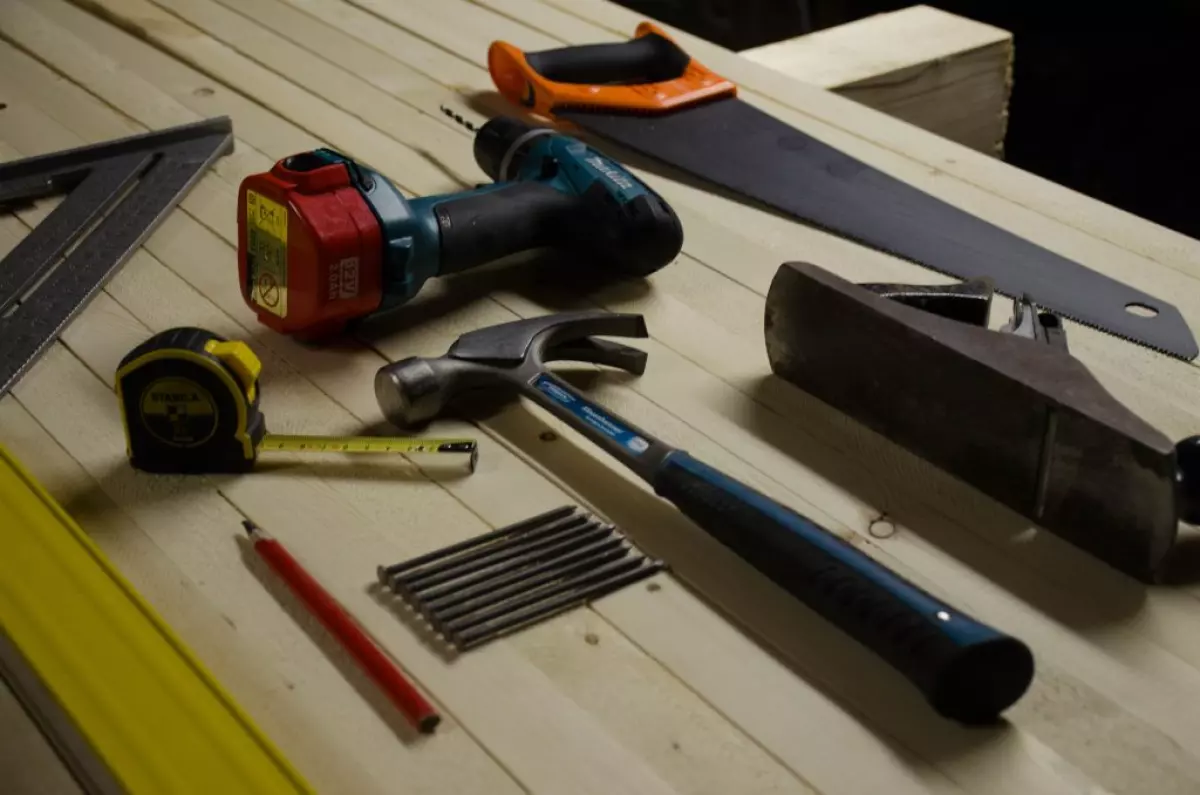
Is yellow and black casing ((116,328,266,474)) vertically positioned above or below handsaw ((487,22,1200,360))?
above

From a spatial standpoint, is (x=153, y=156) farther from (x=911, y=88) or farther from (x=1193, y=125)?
(x=1193, y=125)

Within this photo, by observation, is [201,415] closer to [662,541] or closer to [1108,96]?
[662,541]

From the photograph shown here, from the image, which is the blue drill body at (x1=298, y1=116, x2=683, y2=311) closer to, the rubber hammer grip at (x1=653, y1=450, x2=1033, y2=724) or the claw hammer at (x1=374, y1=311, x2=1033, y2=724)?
the claw hammer at (x1=374, y1=311, x2=1033, y2=724)

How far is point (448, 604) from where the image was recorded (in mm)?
1108

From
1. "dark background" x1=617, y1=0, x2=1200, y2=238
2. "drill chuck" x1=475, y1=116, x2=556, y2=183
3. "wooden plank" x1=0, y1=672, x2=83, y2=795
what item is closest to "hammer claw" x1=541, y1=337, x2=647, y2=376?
"drill chuck" x1=475, y1=116, x2=556, y2=183

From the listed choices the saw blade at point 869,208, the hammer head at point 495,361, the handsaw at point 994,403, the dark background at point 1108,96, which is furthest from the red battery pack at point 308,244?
the dark background at point 1108,96

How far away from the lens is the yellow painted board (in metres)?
0.95

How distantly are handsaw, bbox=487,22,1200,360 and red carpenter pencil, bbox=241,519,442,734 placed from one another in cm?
91

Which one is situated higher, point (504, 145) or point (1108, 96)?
point (504, 145)

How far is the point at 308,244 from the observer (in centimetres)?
134

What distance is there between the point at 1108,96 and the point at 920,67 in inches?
50.9

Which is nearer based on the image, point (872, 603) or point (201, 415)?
point (872, 603)

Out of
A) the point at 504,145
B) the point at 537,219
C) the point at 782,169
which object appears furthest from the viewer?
the point at 782,169

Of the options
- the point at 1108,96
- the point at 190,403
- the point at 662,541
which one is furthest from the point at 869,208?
the point at 1108,96
